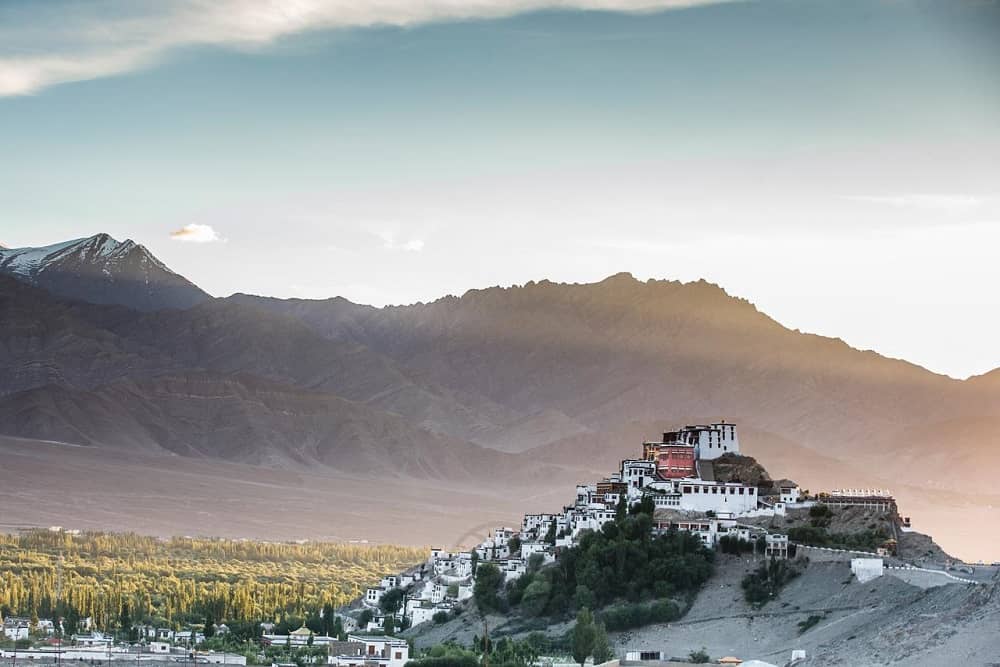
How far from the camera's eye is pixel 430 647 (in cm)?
8494

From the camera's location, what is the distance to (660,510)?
90.3m

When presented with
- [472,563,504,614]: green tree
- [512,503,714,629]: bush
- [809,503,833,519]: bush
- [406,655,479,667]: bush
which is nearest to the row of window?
[512,503,714,629]: bush

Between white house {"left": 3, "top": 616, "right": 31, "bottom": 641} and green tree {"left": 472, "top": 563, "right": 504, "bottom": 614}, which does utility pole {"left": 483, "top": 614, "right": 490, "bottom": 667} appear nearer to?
green tree {"left": 472, "top": 563, "right": 504, "bottom": 614}

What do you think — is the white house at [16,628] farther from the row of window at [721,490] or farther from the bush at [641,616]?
the row of window at [721,490]

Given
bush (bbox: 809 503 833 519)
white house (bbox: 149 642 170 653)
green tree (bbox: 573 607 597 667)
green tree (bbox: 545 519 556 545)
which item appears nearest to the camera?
green tree (bbox: 573 607 597 667)

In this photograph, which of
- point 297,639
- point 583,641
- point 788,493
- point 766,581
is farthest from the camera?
point 297,639

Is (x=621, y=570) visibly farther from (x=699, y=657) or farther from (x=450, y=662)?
(x=699, y=657)

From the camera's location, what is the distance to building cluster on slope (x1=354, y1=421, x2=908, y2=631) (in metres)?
88.6

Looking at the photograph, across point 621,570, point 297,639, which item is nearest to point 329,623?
point 297,639

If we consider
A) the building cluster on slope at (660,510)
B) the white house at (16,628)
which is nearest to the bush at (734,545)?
the building cluster on slope at (660,510)

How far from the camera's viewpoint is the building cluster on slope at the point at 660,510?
291 feet

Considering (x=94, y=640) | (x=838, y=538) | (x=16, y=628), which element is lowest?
(x=94, y=640)

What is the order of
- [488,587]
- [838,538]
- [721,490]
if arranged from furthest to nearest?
[488,587]
[721,490]
[838,538]

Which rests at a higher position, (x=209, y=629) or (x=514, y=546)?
(x=514, y=546)
